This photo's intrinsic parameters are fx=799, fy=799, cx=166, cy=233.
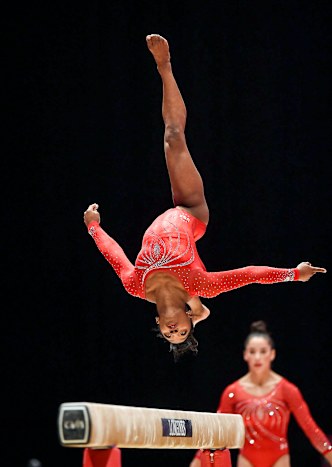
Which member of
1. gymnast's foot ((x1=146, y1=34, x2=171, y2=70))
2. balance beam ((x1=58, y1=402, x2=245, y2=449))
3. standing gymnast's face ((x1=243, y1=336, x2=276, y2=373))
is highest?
gymnast's foot ((x1=146, y1=34, x2=171, y2=70))

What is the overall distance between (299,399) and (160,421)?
8.23 ft

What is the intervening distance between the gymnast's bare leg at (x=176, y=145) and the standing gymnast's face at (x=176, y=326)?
777mm

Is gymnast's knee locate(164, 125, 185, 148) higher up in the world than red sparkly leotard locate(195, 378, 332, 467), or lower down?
higher up

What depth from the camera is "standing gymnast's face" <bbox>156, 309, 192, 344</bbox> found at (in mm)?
4352

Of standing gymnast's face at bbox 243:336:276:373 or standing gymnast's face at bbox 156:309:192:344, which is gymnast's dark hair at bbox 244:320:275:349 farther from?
standing gymnast's face at bbox 156:309:192:344

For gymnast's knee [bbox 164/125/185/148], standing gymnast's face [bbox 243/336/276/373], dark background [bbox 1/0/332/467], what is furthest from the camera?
dark background [bbox 1/0/332/467]

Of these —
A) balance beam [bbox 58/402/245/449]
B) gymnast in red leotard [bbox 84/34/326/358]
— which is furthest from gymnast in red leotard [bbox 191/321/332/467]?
balance beam [bbox 58/402/245/449]

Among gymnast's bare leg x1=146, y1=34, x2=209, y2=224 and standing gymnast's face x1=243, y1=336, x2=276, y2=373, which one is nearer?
gymnast's bare leg x1=146, y1=34, x2=209, y2=224

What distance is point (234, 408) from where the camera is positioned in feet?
19.9

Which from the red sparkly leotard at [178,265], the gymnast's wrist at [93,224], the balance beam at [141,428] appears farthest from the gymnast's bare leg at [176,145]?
the balance beam at [141,428]

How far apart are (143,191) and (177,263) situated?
8.73 ft

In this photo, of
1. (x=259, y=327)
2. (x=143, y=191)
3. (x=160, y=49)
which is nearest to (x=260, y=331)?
(x=259, y=327)

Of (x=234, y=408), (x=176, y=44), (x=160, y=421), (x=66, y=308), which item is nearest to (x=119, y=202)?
(x=66, y=308)

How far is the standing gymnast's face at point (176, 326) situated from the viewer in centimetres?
435
